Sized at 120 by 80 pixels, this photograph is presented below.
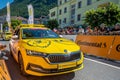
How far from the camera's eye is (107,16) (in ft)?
100

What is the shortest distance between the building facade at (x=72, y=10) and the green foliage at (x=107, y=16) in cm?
1003

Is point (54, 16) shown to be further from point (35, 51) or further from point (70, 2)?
point (35, 51)

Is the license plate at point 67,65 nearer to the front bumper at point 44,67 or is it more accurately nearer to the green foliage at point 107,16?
the front bumper at point 44,67

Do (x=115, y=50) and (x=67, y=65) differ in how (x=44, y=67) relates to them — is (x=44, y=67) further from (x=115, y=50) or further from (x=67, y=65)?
(x=115, y=50)

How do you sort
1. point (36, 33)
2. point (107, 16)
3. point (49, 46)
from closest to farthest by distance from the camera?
point (49, 46)
point (36, 33)
point (107, 16)

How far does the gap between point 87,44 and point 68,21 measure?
4838 cm

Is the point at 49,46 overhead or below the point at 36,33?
below

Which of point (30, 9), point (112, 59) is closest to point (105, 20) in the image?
point (30, 9)

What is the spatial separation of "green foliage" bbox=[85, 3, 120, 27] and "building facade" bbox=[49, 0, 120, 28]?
32.9 feet

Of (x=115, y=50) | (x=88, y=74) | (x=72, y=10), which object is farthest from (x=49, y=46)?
(x=72, y=10)

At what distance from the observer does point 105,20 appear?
30781 millimetres

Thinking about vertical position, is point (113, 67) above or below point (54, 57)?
A: below

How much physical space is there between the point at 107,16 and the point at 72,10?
27390 mm

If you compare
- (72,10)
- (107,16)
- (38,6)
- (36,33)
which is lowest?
(36,33)
